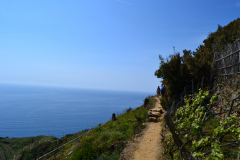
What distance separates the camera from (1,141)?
57.6 metres

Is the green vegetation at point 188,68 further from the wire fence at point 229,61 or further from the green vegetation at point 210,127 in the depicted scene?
the green vegetation at point 210,127

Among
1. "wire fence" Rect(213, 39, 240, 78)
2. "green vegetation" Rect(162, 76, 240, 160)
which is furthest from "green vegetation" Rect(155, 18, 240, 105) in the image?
"green vegetation" Rect(162, 76, 240, 160)

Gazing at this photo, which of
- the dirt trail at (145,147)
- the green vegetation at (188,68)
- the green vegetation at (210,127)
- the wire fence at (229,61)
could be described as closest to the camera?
the green vegetation at (210,127)

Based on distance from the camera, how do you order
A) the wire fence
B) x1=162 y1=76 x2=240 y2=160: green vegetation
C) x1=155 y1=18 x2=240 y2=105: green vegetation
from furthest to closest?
x1=155 y1=18 x2=240 y2=105: green vegetation, the wire fence, x1=162 y1=76 x2=240 y2=160: green vegetation

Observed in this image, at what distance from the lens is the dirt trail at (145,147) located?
28.9 ft

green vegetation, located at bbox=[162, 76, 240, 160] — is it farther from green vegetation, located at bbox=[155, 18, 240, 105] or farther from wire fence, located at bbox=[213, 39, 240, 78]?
green vegetation, located at bbox=[155, 18, 240, 105]

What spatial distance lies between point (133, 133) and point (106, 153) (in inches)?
126

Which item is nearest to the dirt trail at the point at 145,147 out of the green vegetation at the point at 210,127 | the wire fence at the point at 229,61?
the green vegetation at the point at 210,127

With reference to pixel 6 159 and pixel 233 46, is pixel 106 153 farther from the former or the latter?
pixel 6 159

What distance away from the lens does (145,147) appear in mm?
10016

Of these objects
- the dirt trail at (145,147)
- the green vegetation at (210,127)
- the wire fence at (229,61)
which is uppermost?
the wire fence at (229,61)

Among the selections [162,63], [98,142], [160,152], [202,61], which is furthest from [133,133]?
[202,61]

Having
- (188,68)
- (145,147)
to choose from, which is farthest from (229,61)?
(145,147)

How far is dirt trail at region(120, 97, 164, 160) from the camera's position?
8820mm
